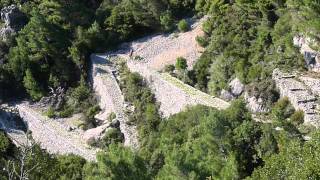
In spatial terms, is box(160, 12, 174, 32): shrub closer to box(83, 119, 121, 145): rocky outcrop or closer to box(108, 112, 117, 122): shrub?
box(108, 112, 117, 122): shrub

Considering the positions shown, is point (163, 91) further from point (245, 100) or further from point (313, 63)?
point (313, 63)

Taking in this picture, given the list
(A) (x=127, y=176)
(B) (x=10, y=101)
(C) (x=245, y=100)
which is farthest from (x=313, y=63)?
(B) (x=10, y=101)

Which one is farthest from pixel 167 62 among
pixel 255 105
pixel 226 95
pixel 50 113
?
pixel 255 105

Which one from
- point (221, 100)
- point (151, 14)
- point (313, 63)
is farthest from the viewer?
point (151, 14)

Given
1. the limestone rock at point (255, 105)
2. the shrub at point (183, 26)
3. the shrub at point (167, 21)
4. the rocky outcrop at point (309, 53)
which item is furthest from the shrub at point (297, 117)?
the shrub at point (167, 21)

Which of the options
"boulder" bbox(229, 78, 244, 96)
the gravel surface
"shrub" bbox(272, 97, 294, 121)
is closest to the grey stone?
the gravel surface

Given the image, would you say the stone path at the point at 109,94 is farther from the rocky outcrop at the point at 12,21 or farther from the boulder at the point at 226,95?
the rocky outcrop at the point at 12,21
